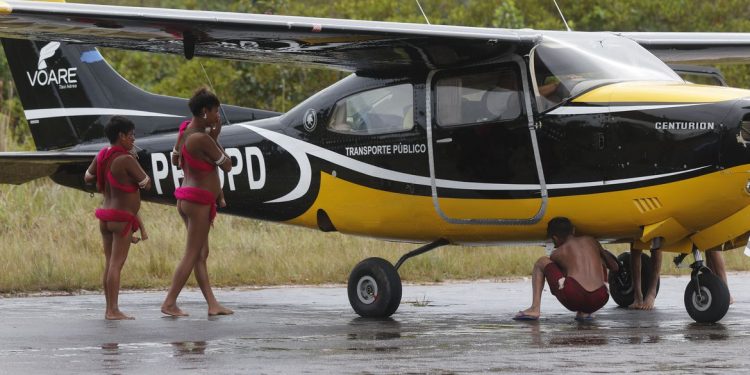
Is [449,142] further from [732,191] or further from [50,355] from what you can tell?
[50,355]

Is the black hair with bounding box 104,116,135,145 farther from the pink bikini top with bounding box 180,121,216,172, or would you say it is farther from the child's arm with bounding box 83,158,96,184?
the pink bikini top with bounding box 180,121,216,172

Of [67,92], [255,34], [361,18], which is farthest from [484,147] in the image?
[361,18]

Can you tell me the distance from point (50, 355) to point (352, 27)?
381 centimetres

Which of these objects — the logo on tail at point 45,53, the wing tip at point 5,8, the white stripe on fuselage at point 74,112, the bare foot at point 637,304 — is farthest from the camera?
the logo on tail at point 45,53

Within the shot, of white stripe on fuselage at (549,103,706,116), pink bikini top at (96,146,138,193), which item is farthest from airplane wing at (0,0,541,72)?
pink bikini top at (96,146,138,193)

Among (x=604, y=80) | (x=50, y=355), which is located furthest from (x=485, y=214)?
(x=50, y=355)

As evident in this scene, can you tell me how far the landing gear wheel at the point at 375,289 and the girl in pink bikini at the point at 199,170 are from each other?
142cm

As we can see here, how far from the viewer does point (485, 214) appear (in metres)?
11.4

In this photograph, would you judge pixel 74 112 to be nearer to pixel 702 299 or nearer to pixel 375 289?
pixel 375 289

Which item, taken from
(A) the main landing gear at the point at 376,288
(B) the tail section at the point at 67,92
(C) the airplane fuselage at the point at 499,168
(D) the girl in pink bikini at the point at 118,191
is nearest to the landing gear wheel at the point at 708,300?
(C) the airplane fuselage at the point at 499,168

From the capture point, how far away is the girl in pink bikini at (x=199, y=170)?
11414mm

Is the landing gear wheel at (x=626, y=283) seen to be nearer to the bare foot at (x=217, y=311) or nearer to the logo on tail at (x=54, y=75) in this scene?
the bare foot at (x=217, y=311)

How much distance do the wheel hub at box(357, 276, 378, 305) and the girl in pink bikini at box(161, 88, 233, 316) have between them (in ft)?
4.72

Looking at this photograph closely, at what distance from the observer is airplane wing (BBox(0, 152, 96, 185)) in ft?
41.9
